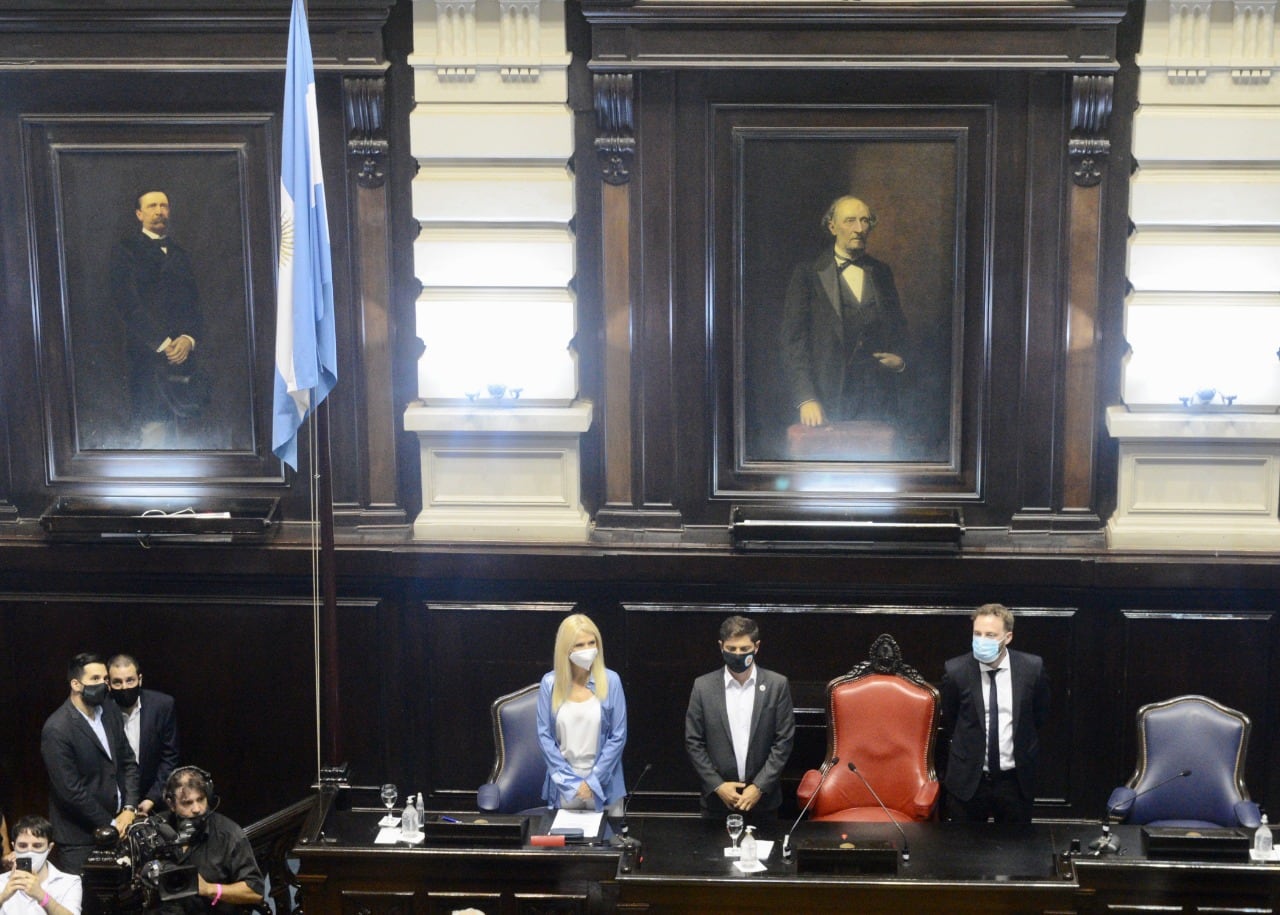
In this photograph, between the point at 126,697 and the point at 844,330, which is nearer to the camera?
the point at 126,697

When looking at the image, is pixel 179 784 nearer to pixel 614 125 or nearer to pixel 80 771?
pixel 80 771

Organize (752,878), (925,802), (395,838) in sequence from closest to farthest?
(752,878)
(395,838)
(925,802)

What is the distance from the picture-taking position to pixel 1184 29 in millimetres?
7703

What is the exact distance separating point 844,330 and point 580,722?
2441mm

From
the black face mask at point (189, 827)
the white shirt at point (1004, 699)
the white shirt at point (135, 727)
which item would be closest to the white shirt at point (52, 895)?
the black face mask at point (189, 827)

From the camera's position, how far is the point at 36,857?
21.9 ft

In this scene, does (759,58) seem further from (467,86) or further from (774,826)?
(774,826)

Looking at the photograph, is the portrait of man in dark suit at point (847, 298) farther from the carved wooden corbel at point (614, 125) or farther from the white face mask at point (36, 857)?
the white face mask at point (36, 857)

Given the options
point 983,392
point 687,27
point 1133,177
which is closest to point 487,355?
point 687,27

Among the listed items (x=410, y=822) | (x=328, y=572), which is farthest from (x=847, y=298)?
(x=410, y=822)

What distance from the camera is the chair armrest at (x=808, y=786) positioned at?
24.2 feet

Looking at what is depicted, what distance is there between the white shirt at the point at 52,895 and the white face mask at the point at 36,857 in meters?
0.04

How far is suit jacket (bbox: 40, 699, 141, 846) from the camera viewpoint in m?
7.42

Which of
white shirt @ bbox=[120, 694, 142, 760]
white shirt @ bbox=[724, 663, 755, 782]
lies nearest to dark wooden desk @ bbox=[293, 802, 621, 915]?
white shirt @ bbox=[724, 663, 755, 782]
